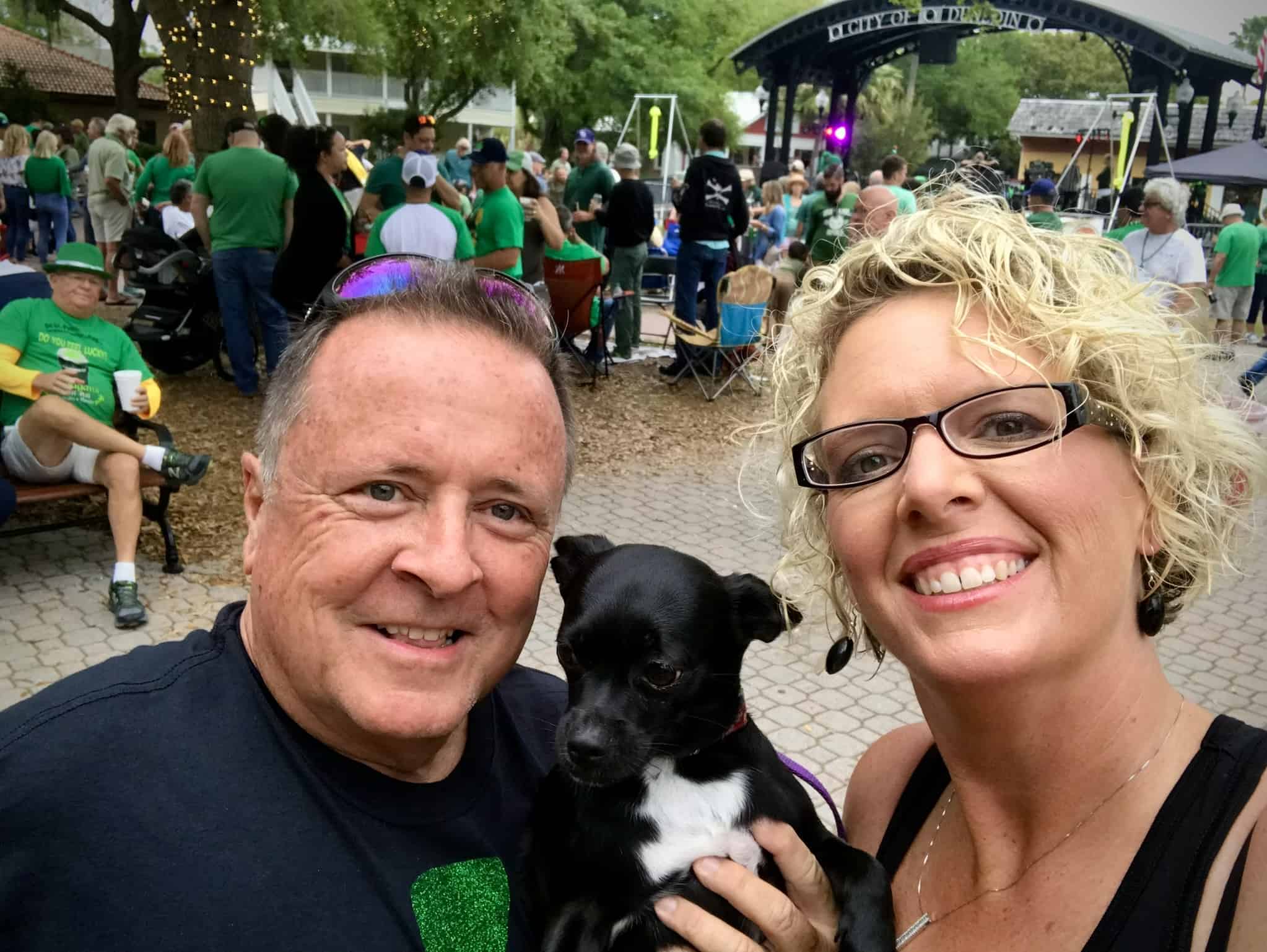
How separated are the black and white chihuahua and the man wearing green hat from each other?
171 inches

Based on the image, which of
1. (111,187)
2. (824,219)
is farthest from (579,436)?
(111,187)

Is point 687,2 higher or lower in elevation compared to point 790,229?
higher

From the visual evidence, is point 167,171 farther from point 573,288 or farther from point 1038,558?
point 1038,558

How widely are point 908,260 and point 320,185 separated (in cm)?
845

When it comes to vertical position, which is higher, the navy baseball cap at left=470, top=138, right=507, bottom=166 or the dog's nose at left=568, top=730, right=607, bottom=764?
the navy baseball cap at left=470, top=138, right=507, bottom=166

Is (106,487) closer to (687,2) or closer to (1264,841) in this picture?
(1264,841)

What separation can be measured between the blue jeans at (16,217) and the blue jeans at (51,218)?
0.67 m

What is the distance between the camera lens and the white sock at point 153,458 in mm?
5957

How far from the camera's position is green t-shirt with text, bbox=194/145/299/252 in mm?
8898

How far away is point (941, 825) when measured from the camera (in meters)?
1.89

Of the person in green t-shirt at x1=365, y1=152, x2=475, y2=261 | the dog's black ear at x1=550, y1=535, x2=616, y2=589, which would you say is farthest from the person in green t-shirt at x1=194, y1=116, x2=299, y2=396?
the dog's black ear at x1=550, y1=535, x2=616, y2=589

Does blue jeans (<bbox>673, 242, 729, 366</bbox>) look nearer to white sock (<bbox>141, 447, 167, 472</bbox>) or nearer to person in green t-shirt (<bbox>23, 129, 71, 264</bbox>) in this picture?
white sock (<bbox>141, 447, 167, 472</bbox>)

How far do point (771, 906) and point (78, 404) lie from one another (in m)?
5.50

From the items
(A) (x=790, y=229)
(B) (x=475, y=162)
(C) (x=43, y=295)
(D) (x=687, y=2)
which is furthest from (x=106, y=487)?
(D) (x=687, y=2)
